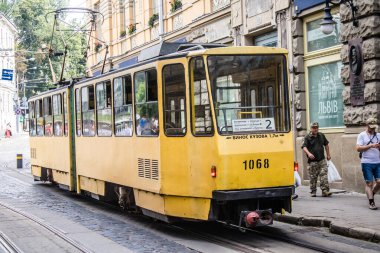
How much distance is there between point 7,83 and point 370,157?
3061 inches

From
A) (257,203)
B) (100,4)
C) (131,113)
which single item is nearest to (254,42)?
(131,113)

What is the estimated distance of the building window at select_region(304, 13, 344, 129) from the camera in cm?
1633

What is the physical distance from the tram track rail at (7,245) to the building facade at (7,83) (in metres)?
69.8

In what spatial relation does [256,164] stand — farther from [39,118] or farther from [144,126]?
[39,118]

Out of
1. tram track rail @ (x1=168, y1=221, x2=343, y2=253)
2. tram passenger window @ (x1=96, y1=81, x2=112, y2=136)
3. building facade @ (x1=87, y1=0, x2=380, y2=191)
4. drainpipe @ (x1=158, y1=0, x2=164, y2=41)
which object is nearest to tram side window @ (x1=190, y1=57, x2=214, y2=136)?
tram track rail @ (x1=168, y1=221, x2=343, y2=253)

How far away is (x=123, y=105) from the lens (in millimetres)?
12250

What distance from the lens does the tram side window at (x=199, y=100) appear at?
1005 cm

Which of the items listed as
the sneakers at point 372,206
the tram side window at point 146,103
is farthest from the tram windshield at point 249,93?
the sneakers at point 372,206

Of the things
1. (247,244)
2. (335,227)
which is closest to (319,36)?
(335,227)

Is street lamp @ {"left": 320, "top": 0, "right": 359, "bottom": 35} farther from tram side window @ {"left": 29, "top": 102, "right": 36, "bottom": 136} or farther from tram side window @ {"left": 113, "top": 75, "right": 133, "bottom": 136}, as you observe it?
tram side window @ {"left": 29, "top": 102, "right": 36, "bottom": 136}

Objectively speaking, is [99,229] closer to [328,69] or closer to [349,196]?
[349,196]

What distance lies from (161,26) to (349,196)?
14228 mm

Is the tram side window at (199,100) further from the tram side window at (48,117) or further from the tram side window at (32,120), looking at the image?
the tram side window at (32,120)

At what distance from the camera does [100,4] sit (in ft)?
119
